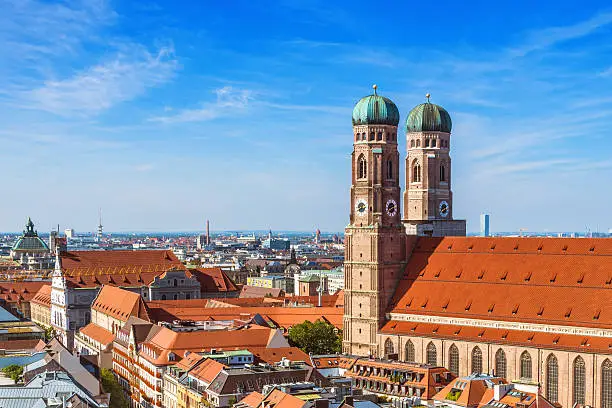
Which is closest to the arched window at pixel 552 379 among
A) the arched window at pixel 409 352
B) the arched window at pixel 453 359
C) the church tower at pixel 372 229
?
the arched window at pixel 453 359

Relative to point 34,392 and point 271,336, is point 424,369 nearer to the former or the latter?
point 271,336

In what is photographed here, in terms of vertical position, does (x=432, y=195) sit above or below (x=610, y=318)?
above

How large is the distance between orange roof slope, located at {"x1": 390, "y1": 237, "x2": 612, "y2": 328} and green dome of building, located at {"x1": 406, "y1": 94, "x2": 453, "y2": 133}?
23.3 meters

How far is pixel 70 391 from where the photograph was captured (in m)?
88.1

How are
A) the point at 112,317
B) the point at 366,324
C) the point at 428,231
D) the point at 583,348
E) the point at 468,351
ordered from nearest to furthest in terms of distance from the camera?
the point at 583,348
the point at 468,351
the point at 366,324
the point at 428,231
the point at 112,317

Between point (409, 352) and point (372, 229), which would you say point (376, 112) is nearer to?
point (372, 229)

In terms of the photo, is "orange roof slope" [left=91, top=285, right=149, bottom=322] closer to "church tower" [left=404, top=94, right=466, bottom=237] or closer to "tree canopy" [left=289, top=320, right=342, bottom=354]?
"tree canopy" [left=289, top=320, right=342, bottom=354]

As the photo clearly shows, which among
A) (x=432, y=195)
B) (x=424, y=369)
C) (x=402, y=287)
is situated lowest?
(x=424, y=369)

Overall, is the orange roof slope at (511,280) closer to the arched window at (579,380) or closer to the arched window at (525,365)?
the arched window at (525,365)

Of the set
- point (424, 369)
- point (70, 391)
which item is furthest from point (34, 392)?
point (424, 369)

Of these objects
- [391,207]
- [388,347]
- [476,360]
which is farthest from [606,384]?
[391,207]

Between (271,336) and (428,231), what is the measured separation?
39.7 meters

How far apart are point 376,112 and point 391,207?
1522 cm

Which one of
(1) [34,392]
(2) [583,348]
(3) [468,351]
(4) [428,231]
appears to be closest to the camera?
(1) [34,392]
